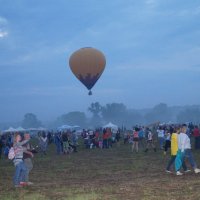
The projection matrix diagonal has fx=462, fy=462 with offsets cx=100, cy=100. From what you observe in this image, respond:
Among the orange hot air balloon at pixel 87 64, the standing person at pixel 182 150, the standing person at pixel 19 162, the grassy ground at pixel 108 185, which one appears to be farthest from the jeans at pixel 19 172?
the orange hot air balloon at pixel 87 64

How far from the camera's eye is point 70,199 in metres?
10.9

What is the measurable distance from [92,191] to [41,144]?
65.6 feet

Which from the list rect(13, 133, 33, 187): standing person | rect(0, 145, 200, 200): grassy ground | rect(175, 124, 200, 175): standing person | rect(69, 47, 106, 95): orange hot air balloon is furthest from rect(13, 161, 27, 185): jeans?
rect(69, 47, 106, 95): orange hot air balloon

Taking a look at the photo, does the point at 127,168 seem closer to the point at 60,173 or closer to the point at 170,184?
the point at 60,173

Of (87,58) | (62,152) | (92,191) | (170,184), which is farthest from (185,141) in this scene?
(87,58)

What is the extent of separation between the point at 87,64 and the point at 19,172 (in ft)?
79.2

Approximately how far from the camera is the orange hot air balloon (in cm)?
3697

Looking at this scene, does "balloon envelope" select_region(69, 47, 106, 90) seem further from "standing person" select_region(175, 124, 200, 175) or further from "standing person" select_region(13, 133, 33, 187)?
"standing person" select_region(13, 133, 33, 187)

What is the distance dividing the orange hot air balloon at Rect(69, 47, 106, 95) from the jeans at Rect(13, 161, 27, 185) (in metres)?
23.9

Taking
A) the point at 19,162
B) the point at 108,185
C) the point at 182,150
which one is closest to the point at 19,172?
the point at 19,162

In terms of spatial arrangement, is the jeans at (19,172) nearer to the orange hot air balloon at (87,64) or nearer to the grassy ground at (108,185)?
the grassy ground at (108,185)

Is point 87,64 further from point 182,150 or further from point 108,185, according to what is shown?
point 108,185

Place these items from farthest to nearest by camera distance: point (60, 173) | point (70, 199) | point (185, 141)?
1. point (60, 173)
2. point (185, 141)
3. point (70, 199)

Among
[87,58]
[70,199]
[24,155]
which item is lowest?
[70,199]
